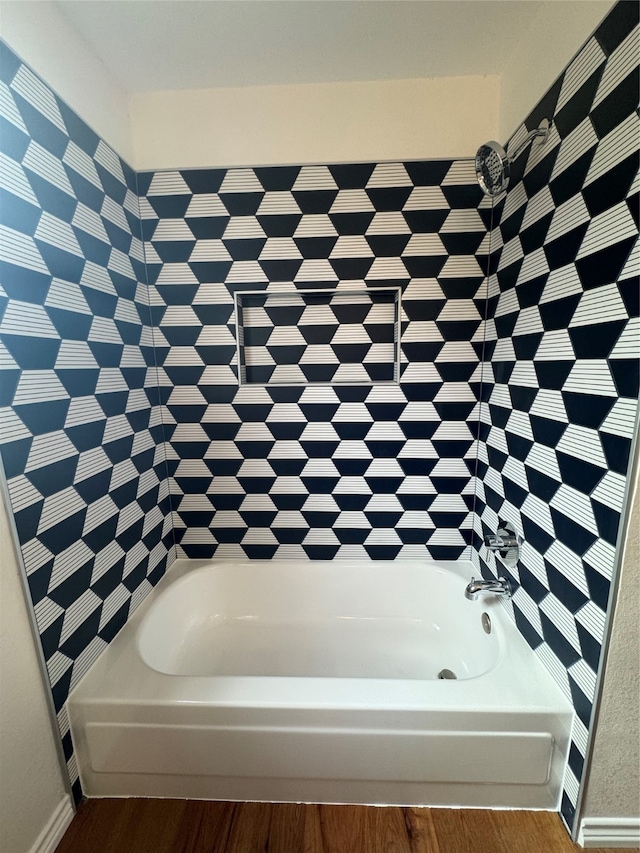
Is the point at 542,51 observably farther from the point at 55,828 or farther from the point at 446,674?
the point at 55,828

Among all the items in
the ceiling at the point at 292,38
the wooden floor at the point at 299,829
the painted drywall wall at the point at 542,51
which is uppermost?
the ceiling at the point at 292,38

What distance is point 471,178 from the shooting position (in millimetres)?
1322

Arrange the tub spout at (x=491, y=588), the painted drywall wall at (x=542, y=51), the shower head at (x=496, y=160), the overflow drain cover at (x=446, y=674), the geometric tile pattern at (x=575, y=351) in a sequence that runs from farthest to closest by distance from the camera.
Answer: the overflow drain cover at (x=446, y=674) < the tub spout at (x=491, y=588) < the shower head at (x=496, y=160) < the painted drywall wall at (x=542, y=51) < the geometric tile pattern at (x=575, y=351)

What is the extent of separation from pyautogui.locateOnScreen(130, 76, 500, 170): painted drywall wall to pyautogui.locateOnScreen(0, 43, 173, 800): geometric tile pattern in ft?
0.80

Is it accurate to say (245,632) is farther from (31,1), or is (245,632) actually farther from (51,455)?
(31,1)

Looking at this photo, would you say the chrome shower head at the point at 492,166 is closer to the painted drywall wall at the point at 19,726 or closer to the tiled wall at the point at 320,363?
the tiled wall at the point at 320,363

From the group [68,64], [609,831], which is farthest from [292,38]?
[609,831]

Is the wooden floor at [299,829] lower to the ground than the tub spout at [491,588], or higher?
lower

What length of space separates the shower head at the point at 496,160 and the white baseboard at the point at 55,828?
214 cm

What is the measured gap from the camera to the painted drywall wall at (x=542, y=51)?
2.80 feet

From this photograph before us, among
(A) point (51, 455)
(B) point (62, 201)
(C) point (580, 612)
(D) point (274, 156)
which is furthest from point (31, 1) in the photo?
(C) point (580, 612)

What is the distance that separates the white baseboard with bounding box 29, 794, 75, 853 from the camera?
2.86ft

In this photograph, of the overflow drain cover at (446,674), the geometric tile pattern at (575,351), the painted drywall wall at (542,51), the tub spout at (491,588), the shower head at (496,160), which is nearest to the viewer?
the geometric tile pattern at (575,351)

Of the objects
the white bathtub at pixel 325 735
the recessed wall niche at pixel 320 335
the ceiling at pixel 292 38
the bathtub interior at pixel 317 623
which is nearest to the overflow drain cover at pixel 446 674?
the bathtub interior at pixel 317 623
